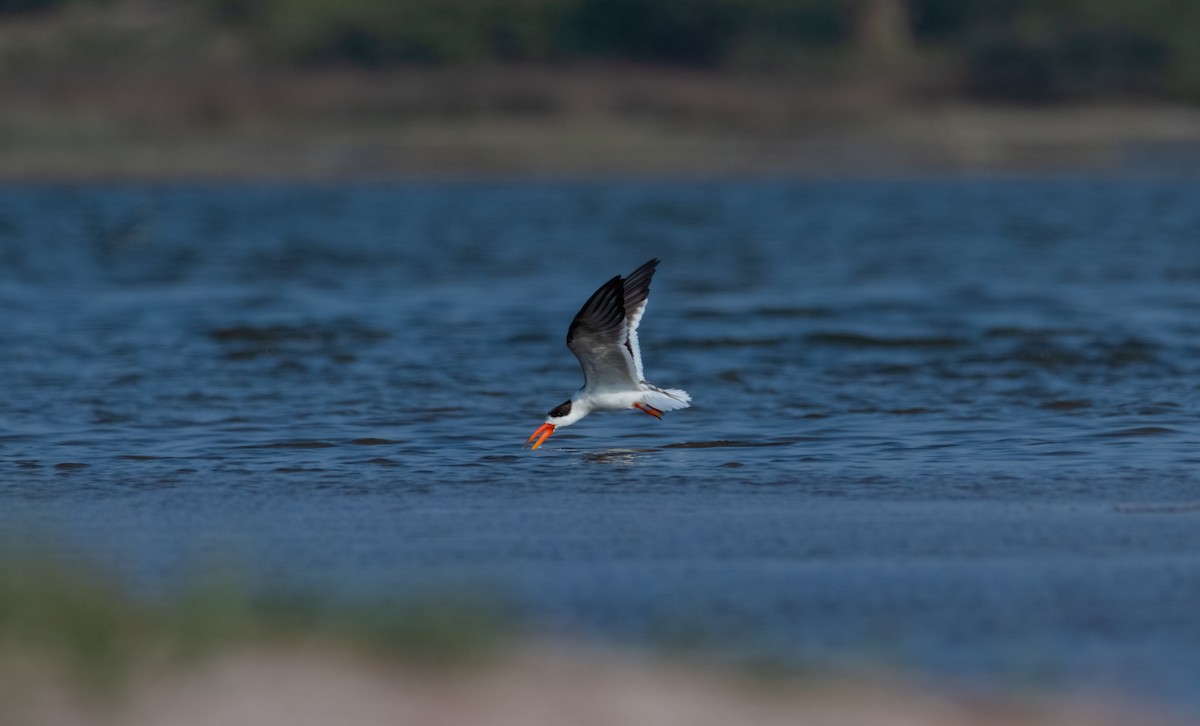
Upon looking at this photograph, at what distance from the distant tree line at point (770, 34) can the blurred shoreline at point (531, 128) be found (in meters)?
1.44

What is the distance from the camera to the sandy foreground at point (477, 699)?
554cm

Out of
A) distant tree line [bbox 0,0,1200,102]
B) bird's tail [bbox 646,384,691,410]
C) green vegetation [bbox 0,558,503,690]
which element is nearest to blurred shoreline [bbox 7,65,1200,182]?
distant tree line [bbox 0,0,1200,102]

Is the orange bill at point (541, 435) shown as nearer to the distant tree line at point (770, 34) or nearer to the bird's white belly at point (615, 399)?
the bird's white belly at point (615, 399)

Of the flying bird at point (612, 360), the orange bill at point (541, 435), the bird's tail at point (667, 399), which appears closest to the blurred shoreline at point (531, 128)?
the orange bill at point (541, 435)

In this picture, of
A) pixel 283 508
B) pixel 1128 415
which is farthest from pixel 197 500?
pixel 1128 415

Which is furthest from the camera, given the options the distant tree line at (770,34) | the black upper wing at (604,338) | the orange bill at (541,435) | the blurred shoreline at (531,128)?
the distant tree line at (770,34)

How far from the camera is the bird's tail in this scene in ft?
35.8

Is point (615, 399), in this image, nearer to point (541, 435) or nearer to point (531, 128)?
point (541, 435)

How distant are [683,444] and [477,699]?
588 centimetres

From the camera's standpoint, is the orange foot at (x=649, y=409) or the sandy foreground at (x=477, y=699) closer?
the sandy foreground at (x=477, y=699)

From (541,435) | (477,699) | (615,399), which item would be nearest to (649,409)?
(615,399)

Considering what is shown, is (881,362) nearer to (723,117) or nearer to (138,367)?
(138,367)

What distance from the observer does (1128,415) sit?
1202 centimetres

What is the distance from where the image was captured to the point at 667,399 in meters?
11.0
